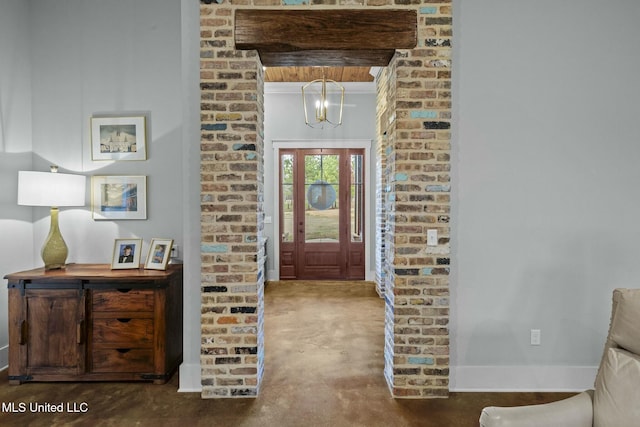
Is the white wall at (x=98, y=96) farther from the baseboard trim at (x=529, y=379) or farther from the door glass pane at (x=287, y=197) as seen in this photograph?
the door glass pane at (x=287, y=197)

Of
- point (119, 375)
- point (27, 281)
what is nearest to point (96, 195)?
point (27, 281)

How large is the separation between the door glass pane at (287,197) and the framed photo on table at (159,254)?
314 cm

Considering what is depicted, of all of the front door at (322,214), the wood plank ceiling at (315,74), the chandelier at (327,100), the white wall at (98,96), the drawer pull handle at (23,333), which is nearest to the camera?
the drawer pull handle at (23,333)

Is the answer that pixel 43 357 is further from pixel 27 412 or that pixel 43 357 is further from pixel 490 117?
pixel 490 117

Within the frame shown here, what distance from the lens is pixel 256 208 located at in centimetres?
241

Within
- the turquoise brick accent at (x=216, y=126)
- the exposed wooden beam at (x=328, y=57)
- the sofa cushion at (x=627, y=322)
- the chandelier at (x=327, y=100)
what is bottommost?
the sofa cushion at (x=627, y=322)

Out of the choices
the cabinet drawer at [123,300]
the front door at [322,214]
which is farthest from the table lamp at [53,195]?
the front door at [322,214]

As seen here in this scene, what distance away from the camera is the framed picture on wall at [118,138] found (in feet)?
10.3

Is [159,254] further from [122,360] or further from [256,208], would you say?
[256,208]

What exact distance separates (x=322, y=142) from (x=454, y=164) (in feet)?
11.6

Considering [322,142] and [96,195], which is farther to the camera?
[322,142]

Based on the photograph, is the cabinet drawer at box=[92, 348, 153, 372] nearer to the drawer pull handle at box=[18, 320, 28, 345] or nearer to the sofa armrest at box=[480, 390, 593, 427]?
Result: the drawer pull handle at box=[18, 320, 28, 345]

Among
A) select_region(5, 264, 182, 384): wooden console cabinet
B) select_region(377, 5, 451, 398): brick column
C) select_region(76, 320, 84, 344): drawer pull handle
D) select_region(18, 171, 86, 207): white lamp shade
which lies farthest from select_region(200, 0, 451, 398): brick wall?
select_region(18, 171, 86, 207): white lamp shade

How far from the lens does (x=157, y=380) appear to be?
2594 mm
